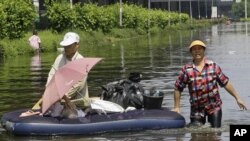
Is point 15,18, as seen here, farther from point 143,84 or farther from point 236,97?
point 236,97

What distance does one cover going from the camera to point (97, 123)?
35.3 feet

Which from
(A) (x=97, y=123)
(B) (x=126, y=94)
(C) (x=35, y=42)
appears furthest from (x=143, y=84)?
(C) (x=35, y=42)

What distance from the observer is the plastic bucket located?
444 inches

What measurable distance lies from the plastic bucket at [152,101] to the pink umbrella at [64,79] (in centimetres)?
125

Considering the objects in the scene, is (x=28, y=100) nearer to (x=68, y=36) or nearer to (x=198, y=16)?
(x=68, y=36)

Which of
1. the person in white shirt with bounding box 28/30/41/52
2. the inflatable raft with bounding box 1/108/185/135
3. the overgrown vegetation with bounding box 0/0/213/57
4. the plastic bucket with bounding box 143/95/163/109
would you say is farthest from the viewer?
the overgrown vegetation with bounding box 0/0/213/57

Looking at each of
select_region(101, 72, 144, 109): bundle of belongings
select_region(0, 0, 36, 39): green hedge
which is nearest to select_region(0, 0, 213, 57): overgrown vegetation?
select_region(0, 0, 36, 39): green hedge

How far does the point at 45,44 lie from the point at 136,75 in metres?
28.4

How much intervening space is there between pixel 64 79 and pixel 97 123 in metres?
0.89

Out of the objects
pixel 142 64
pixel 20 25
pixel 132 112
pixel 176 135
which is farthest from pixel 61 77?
pixel 20 25

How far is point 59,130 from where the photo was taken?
421 inches

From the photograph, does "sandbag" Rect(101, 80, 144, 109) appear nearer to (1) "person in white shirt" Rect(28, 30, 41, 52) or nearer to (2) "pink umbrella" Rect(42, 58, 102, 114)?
(2) "pink umbrella" Rect(42, 58, 102, 114)

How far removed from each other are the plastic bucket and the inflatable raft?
0.29m

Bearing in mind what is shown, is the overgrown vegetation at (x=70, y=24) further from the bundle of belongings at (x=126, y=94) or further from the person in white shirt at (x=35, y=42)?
the bundle of belongings at (x=126, y=94)
